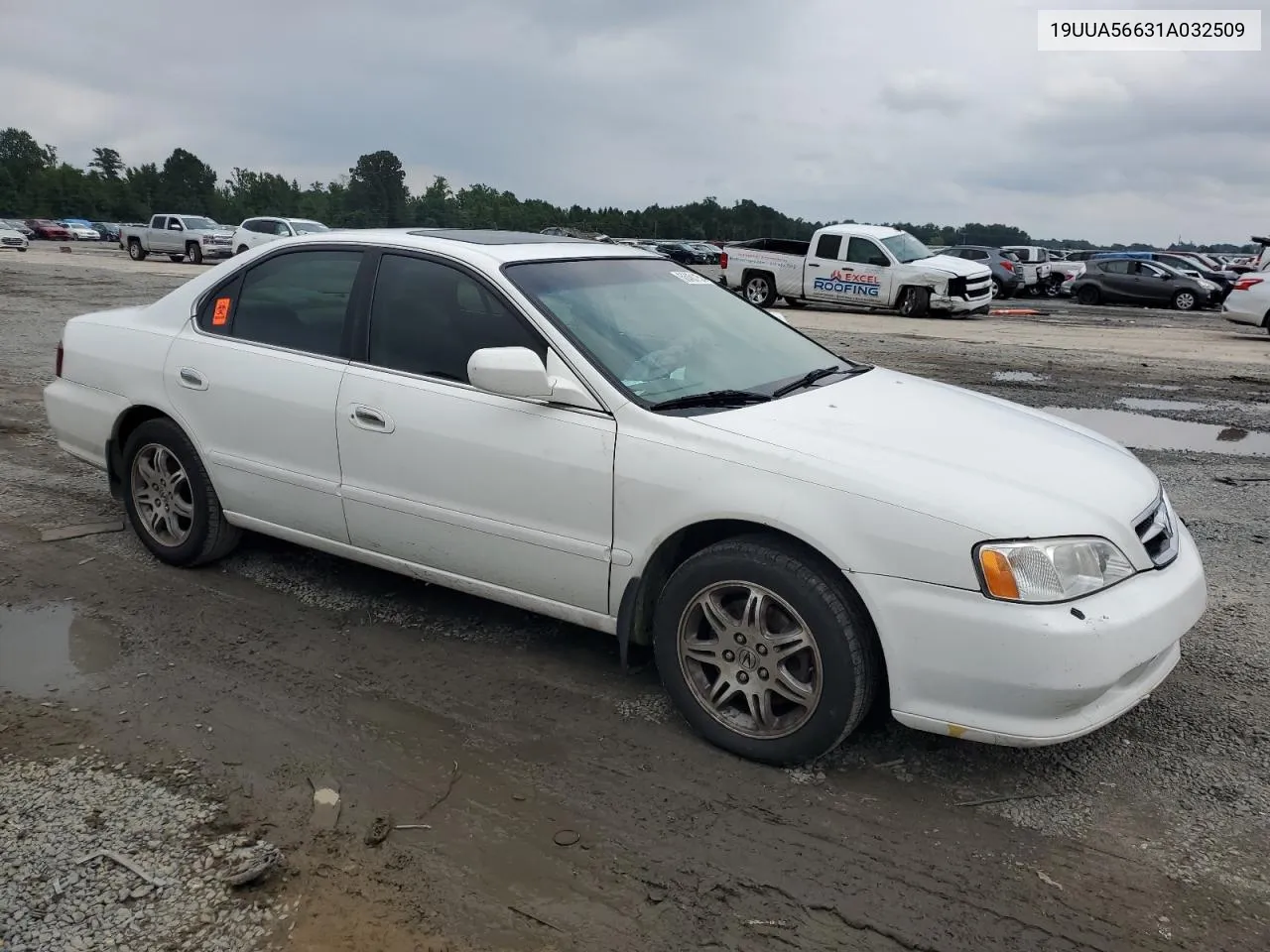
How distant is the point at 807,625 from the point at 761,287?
1982 centimetres

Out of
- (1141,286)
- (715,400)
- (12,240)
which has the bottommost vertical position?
(715,400)

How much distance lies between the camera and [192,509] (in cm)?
460

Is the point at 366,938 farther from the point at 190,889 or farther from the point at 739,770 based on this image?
the point at 739,770

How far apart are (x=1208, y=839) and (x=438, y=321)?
3.09 m

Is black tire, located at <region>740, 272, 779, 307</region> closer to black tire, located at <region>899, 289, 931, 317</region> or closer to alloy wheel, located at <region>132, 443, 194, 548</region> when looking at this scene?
black tire, located at <region>899, 289, 931, 317</region>

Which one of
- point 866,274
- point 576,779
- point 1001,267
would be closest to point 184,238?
point 866,274

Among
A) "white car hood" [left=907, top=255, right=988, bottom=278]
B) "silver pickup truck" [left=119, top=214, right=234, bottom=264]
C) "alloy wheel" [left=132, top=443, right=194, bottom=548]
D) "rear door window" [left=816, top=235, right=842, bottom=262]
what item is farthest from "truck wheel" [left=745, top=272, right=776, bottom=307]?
"silver pickup truck" [left=119, top=214, right=234, bottom=264]

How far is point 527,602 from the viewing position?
367 cm

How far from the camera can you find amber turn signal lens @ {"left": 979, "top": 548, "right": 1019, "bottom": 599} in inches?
108

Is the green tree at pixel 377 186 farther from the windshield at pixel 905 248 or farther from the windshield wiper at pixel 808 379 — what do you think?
the windshield wiper at pixel 808 379

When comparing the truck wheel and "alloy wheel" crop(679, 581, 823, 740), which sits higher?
the truck wheel

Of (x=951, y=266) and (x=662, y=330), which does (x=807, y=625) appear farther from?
(x=951, y=266)

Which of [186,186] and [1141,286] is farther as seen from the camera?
[186,186]

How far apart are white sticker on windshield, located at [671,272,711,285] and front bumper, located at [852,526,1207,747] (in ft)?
6.66
